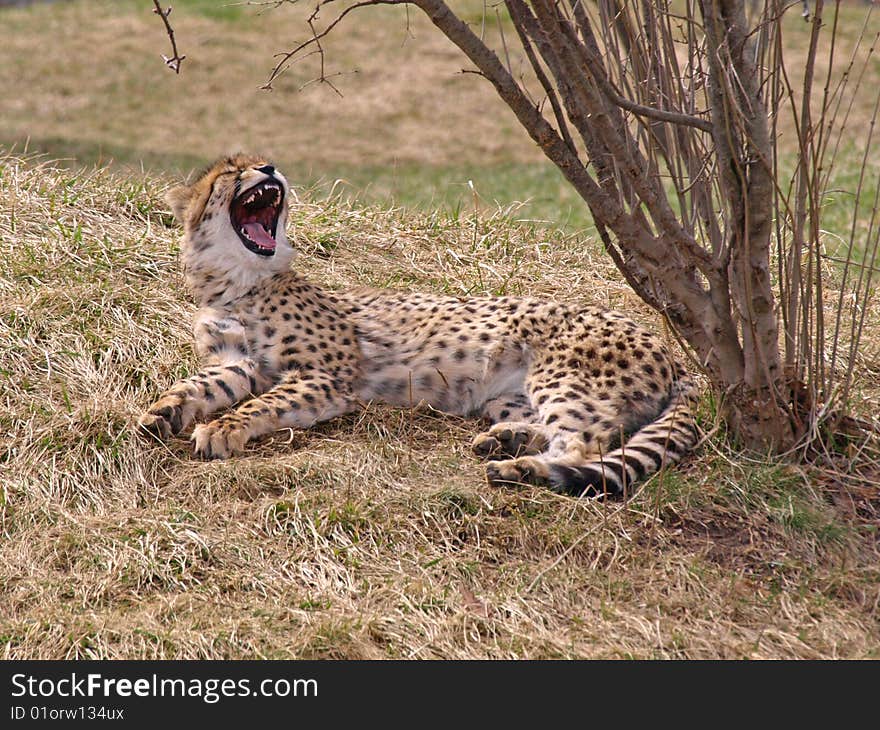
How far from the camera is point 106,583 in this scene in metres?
3.38

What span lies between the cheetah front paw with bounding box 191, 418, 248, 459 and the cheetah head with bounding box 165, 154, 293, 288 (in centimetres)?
88

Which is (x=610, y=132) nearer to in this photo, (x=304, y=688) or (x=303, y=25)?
(x=304, y=688)

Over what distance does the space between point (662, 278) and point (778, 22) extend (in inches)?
31.7

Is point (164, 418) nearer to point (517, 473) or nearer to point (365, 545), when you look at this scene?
point (365, 545)

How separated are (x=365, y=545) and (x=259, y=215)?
5.90ft

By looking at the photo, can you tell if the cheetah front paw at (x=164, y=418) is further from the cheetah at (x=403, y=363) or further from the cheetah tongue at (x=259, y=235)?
the cheetah tongue at (x=259, y=235)

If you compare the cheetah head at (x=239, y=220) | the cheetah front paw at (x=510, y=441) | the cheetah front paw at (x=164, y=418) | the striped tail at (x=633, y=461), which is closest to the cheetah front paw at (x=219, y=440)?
the cheetah front paw at (x=164, y=418)

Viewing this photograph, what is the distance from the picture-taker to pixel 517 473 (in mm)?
3781

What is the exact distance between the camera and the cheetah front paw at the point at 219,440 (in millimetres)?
4012

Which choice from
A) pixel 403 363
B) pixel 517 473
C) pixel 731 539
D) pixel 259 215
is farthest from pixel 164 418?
pixel 731 539

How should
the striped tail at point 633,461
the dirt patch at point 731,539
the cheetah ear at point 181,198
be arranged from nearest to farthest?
1. the dirt patch at point 731,539
2. the striped tail at point 633,461
3. the cheetah ear at point 181,198

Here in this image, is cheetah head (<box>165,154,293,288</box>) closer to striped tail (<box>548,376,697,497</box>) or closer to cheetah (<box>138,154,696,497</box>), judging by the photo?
cheetah (<box>138,154,696,497</box>)

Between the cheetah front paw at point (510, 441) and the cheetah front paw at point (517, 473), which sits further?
the cheetah front paw at point (510, 441)

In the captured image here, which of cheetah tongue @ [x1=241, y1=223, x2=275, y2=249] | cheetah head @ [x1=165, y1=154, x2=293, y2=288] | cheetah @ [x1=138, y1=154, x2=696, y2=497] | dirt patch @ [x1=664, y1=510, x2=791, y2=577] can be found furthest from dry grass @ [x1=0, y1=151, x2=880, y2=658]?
cheetah tongue @ [x1=241, y1=223, x2=275, y2=249]
